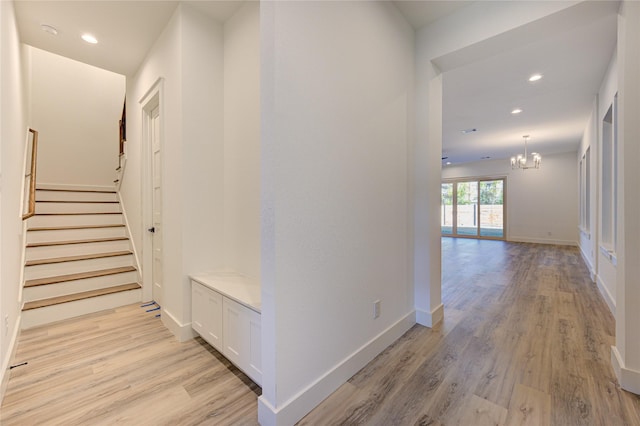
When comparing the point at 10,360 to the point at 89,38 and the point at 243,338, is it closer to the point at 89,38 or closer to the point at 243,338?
the point at 243,338

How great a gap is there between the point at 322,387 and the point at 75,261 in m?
3.37

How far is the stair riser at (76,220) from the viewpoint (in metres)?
3.66

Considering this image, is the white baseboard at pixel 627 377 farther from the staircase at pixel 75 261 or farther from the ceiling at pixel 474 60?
the staircase at pixel 75 261

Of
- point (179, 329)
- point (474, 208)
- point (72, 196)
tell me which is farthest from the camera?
point (474, 208)

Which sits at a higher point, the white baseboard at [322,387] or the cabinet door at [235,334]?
the cabinet door at [235,334]

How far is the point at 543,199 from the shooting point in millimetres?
8164

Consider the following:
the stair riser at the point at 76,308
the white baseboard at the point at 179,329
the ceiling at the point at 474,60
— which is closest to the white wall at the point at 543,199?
the ceiling at the point at 474,60

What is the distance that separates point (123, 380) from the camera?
1788 mm

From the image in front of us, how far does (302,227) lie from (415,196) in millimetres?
1510

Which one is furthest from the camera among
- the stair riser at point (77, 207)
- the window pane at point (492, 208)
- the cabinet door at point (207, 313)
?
the window pane at point (492, 208)

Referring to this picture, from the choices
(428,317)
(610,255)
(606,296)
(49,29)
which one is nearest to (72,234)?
(49,29)

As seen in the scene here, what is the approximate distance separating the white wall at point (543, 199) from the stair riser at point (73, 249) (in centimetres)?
1031

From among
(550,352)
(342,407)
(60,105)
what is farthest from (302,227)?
(60,105)

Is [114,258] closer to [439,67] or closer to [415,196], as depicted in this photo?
[415,196]
